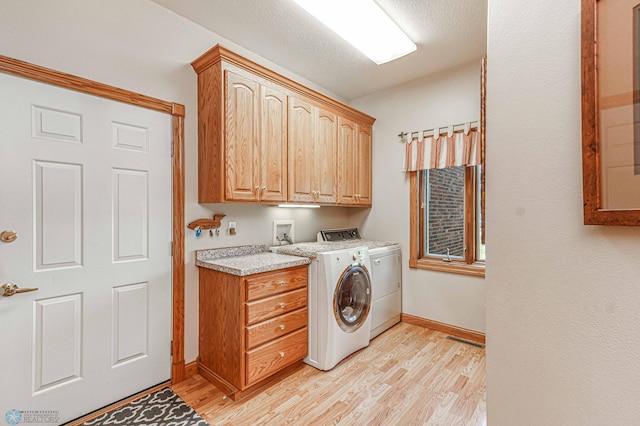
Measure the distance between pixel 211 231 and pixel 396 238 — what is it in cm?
210

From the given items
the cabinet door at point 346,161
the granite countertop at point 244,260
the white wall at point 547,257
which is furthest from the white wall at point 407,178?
the white wall at point 547,257

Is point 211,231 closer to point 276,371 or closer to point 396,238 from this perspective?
point 276,371

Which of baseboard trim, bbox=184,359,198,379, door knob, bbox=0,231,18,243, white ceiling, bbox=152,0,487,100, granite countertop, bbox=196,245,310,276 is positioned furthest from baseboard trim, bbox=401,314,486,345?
door knob, bbox=0,231,18,243

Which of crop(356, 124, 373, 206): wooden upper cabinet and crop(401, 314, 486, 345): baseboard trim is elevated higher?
crop(356, 124, 373, 206): wooden upper cabinet

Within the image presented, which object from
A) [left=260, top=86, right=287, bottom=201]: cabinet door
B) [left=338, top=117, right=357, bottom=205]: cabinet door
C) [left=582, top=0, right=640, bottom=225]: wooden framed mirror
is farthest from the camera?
[left=338, top=117, right=357, bottom=205]: cabinet door

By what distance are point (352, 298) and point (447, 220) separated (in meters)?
1.45

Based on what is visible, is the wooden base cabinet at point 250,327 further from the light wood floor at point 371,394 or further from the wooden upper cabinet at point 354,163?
the wooden upper cabinet at point 354,163

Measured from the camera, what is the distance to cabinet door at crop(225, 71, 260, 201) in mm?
2162

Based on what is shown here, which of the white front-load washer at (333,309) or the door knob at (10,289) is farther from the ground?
the door knob at (10,289)

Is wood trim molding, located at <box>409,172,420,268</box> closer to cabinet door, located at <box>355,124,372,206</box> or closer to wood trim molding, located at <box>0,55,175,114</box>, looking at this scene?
cabinet door, located at <box>355,124,372,206</box>

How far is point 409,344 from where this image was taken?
282 centimetres

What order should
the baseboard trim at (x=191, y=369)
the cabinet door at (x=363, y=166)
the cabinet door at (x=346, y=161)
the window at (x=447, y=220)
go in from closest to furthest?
the baseboard trim at (x=191, y=369) → the window at (x=447, y=220) → the cabinet door at (x=346, y=161) → the cabinet door at (x=363, y=166)

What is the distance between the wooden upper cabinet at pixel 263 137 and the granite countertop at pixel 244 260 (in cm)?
47

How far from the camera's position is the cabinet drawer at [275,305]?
200cm
